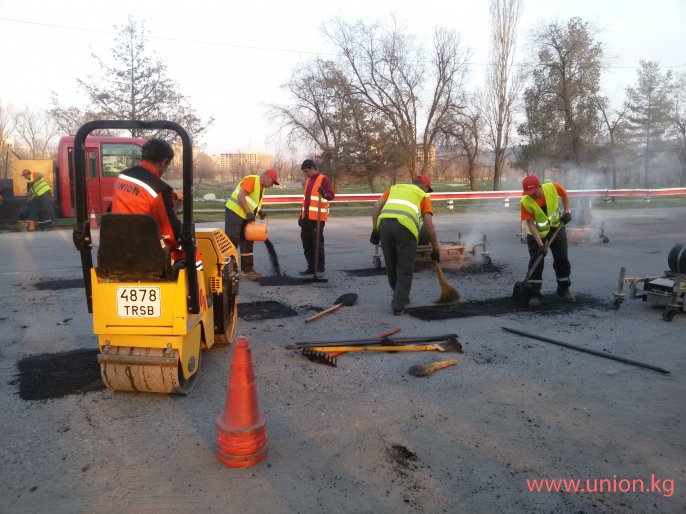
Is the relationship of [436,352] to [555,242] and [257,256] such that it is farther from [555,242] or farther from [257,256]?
[257,256]

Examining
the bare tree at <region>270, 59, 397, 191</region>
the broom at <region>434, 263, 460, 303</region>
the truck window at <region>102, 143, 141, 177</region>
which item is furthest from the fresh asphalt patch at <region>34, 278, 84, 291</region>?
the bare tree at <region>270, 59, 397, 191</region>

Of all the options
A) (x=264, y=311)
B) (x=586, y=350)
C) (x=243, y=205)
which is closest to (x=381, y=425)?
(x=586, y=350)

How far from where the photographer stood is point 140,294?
139 inches

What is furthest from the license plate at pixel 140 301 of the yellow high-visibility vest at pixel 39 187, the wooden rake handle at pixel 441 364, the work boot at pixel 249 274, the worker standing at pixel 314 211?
the yellow high-visibility vest at pixel 39 187

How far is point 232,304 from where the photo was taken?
16.3 feet

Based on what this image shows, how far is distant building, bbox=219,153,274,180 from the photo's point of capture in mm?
64750

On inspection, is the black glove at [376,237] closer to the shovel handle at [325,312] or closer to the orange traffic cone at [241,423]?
the shovel handle at [325,312]

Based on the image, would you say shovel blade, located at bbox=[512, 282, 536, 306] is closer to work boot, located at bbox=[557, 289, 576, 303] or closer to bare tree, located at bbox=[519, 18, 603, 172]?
work boot, located at bbox=[557, 289, 576, 303]

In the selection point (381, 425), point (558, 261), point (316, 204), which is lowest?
point (381, 425)

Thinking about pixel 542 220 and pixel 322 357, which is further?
pixel 542 220

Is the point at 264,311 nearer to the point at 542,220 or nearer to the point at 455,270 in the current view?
the point at 542,220

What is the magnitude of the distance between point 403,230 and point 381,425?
295 cm

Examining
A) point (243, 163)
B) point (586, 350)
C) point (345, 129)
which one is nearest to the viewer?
point (586, 350)

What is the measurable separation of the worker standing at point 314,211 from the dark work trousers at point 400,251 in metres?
2.05
